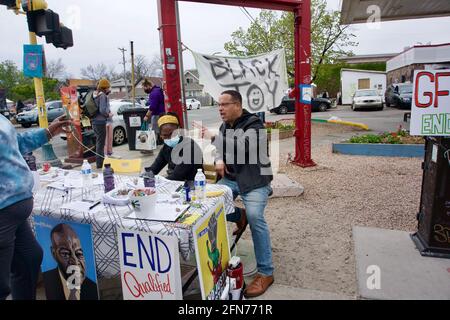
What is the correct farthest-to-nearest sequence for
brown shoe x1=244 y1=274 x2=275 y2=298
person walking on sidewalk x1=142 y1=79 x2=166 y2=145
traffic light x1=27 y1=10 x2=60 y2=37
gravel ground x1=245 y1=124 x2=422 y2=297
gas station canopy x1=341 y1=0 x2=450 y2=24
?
gas station canopy x1=341 y1=0 x2=450 y2=24 < person walking on sidewalk x1=142 y1=79 x2=166 y2=145 < traffic light x1=27 y1=10 x2=60 y2=37 < gravel ground x1=245 y1=124 x2=422 y2=297 < brown shoe x1=244 y1=274 x2=275 y2=298

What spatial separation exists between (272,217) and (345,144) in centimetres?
429

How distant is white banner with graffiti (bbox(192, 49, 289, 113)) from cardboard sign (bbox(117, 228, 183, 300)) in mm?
3359

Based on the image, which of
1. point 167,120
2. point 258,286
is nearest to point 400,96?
point 167,120

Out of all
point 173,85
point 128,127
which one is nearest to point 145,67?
point 128,127

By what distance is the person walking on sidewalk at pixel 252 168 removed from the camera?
281 centimetres

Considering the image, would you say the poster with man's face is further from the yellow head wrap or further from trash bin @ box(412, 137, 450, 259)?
trash bin @ box(412, 137, 450, 259)

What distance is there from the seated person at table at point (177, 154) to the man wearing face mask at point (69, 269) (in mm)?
1203

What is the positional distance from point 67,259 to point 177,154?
145 cm

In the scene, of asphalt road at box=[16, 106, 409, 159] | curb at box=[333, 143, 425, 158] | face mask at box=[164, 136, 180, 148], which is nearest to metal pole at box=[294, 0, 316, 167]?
curb at box=[333, 143, 425, 158]

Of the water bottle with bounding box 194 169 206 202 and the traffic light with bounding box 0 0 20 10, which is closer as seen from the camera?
the water bottle with bounding box 194 169 206 202

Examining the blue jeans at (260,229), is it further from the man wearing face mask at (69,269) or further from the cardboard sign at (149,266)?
the man wearing face mask at (69,269)

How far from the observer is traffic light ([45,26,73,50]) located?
5.74 meters

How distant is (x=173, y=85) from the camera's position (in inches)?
182

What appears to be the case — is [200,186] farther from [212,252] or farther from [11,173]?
[11,173]
